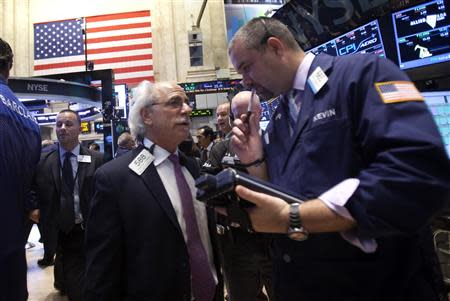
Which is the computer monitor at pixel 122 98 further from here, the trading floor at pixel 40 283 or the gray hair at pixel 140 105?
the gray hair at pixel 140 105

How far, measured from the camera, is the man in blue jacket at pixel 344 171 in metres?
0.85


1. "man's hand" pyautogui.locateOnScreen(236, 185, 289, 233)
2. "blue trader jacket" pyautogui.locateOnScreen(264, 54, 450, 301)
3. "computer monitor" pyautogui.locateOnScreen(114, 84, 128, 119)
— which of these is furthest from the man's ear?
"computer monitor" pyautogui.locateOnScreen(114, 84, 128, 119)

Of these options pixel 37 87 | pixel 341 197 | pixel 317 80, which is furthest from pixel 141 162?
pixel 37 87

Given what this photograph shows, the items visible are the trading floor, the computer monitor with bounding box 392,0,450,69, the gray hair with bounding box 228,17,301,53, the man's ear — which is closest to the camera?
the gray hair with bounding box 228,17,301,53

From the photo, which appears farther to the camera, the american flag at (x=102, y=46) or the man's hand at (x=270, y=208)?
the american flag at (x=102, y=46)

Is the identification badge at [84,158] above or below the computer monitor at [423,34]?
below

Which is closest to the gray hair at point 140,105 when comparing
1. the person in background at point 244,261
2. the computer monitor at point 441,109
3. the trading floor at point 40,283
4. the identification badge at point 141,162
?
the identification badge at point 141,162

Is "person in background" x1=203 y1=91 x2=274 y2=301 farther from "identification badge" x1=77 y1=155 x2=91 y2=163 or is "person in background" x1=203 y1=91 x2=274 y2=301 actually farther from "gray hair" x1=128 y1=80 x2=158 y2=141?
"identification badge" x1=77 y1=155 x2=91 y2=163

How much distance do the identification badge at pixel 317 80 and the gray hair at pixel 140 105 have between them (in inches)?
48.3

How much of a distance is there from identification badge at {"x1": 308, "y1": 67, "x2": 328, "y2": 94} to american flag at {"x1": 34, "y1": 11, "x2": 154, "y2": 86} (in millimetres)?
12034

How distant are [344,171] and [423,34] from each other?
2.14 metres

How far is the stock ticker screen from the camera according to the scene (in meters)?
2.95

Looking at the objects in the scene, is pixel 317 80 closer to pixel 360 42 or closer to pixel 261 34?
pixel 261 34

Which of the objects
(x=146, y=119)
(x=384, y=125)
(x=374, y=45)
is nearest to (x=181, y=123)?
(x=146, y=119)
